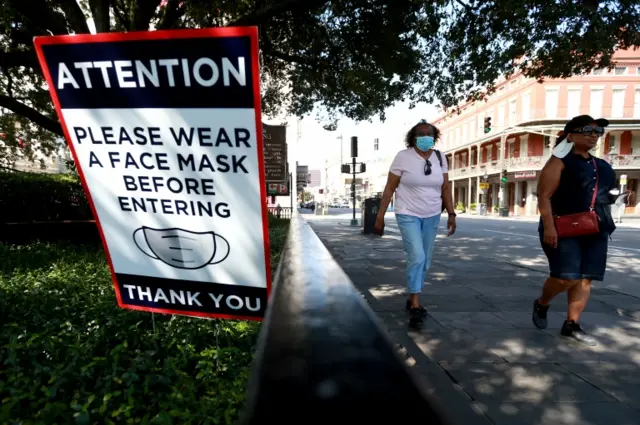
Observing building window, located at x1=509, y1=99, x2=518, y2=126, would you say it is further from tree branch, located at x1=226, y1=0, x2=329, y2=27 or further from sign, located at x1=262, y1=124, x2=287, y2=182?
tree branch, located at x1=226, y1=0, x2=329, y2=27

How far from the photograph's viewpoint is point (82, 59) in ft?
5.15

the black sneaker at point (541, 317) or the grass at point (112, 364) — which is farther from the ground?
the grass at point (112, 364)

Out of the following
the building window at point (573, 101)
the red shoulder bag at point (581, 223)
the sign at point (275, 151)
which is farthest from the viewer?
the building window at point (573, 101)

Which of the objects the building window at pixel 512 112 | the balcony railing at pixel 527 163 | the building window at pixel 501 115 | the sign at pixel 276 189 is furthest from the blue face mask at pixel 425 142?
the building window at pixel 501 115

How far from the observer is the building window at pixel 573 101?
105 ft

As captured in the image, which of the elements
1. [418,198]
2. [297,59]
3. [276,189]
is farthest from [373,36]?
[276,189]

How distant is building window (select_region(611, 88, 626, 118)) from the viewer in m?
31.5

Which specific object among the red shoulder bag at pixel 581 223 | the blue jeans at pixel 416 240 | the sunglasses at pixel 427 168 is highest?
the sunglasses at pixel 427 168

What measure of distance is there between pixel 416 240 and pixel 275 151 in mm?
12969

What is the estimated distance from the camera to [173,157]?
167 cm

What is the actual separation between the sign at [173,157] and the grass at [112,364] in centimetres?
49

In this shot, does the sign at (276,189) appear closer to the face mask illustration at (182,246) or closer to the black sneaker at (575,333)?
the black sneaker at (575,333)

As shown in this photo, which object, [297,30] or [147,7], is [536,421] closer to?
[147,7]

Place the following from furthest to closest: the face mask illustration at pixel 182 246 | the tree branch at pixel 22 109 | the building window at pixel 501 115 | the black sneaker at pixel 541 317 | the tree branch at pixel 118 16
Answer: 1. the building window at pixel 501 115
2. the tree branch at pixel 118 16
3. the tree branch at pixel 22 109
4. the black sneaker at pixel 541 317
5. the face mask illustration at pixel 182 246
